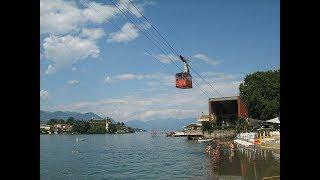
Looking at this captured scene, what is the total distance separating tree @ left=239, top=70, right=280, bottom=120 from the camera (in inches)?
3506

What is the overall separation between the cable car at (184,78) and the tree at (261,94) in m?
55.9

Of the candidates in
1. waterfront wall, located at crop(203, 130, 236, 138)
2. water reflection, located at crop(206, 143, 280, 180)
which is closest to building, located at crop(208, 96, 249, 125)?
waterfront wall, located at crop(203, 130, 236, 138)

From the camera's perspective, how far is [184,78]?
34875mm

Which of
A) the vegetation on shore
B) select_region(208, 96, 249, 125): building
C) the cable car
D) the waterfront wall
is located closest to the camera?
the cable car

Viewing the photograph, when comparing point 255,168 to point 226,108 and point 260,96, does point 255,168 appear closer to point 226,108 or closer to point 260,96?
point 260,96

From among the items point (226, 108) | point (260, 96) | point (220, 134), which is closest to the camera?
point (260, 96)

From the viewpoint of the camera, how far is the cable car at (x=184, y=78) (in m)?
34.8

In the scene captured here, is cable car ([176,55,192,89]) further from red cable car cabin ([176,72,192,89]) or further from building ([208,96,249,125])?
building ([208,96,249,125])

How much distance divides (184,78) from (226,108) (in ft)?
225

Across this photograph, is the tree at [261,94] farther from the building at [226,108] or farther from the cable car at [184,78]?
the cable car at [184,78]

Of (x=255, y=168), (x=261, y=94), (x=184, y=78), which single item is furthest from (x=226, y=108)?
(x=184, y=78)

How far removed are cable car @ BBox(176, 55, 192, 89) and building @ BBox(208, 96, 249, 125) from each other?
55.7 m
